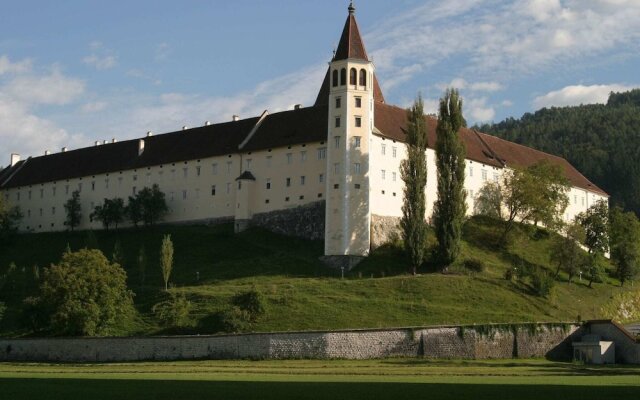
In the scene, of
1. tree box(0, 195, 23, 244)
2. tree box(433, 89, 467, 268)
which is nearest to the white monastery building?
tree box(0, 195, 23, 244)

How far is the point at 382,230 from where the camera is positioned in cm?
8125

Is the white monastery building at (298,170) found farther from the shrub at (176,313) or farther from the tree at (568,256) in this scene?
the shrub at (176,313)

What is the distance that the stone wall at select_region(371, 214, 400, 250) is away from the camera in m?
80.3

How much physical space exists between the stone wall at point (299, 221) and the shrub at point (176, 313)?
1941 cm

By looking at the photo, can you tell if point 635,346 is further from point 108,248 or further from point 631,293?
point 108,248

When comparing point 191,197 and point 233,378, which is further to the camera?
point 191,197

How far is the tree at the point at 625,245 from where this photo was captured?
283 feet

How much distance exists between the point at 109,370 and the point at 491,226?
163 ft

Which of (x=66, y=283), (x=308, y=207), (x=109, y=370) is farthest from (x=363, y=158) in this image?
(x=109, y=370)

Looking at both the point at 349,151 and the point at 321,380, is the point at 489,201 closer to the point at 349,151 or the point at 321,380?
the point at 349,151

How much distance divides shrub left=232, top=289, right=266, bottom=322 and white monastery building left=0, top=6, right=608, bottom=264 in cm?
1626

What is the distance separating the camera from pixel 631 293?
83.5 meters

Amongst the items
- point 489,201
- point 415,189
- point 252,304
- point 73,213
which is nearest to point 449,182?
point 415,189

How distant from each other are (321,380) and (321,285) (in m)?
30.6
